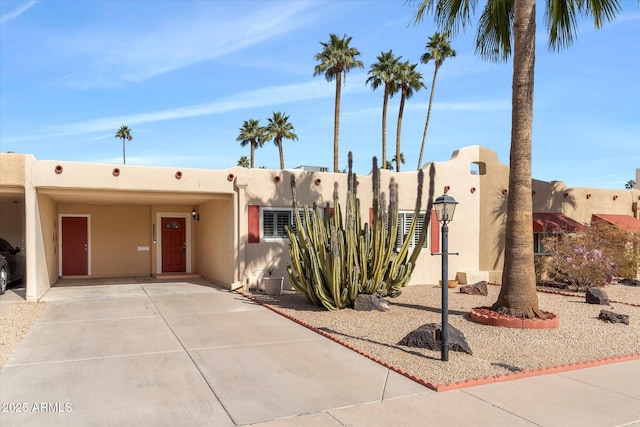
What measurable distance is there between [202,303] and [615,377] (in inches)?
325

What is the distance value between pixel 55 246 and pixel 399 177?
428 inches

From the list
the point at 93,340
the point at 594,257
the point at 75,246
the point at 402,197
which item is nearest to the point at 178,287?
the point at 75,246

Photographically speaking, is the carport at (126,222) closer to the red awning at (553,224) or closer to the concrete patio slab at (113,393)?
the concrete patio slab at (113,393)

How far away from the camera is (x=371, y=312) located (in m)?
10.5

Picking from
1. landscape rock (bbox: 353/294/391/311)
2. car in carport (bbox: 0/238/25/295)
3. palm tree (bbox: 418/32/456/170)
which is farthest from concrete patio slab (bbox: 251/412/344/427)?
palm tree (bbox: 418/32/456/170)

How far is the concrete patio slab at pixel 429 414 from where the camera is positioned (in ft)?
15.9

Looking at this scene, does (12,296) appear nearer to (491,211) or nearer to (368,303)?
(368,303)

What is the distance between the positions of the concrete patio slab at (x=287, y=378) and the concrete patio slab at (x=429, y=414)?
0.79 ft

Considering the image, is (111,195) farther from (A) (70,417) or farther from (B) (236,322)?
(A) (70,417)

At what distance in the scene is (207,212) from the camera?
1655 centimetres

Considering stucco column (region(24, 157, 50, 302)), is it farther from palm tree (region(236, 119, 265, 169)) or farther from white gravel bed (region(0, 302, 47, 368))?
palm tree (region(236, 119, 265, 169))

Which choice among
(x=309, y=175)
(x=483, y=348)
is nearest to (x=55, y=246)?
(x=309, y=175)

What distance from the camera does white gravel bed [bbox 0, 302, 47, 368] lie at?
7477 millimetres

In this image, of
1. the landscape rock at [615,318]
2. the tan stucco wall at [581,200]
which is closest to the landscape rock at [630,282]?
the tan stucco wall at [581,200]
